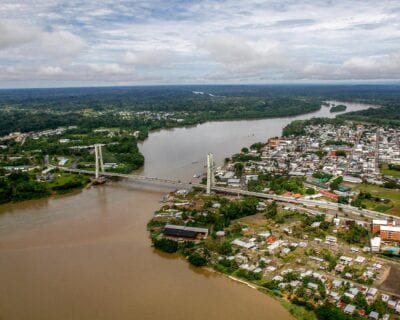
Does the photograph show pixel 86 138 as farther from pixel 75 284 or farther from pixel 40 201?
pixel 75 284

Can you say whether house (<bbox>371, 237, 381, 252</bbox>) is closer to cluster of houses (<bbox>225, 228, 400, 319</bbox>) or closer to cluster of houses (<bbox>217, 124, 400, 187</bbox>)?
cluster of houses (<bbox>225, 228, 400, 319</bbox>)

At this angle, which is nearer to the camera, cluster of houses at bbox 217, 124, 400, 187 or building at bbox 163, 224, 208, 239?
building at bbox 163, 224, 208, 239

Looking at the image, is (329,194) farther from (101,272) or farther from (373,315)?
(101,272)

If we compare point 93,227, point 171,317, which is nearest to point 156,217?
point 93,227

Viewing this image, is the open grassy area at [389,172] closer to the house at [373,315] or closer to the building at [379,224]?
the building at [379,224]

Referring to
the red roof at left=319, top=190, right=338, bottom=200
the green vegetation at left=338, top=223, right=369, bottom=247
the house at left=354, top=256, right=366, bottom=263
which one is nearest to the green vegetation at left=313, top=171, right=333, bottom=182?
the red roof at left=319, top=190, right=338, bottom=200

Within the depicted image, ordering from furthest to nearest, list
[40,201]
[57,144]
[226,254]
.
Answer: [57,144] → [40,201] → [226,254]
